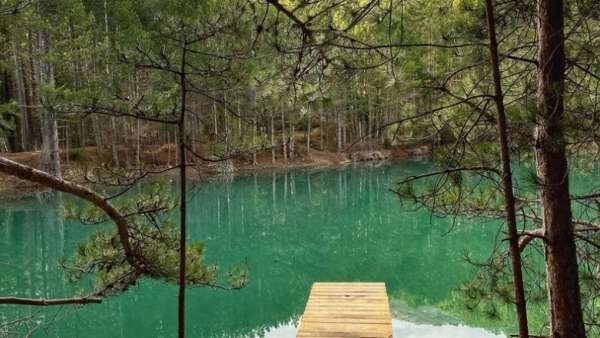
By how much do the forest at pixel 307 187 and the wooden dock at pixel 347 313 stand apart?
1.04 m

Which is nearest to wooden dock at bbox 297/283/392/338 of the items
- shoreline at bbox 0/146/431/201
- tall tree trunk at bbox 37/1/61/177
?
shoreline at bbox 0/146/431/201

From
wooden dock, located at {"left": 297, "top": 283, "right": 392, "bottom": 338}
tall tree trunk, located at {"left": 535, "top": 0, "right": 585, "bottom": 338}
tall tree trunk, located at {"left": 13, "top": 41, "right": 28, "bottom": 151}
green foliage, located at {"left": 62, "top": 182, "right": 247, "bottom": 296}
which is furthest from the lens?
tall tree trunk, located at {"left": 13, "top": 41, "right": 28, "bottom": 151}

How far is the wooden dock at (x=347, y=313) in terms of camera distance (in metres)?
4.56

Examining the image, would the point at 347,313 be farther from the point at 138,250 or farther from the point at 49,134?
the point at 49,134

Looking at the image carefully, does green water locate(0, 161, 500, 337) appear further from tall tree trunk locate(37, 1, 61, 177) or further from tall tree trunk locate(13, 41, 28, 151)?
tall tree trunk locate(13, 41, 28, 151)

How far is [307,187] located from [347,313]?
14397 millimetres

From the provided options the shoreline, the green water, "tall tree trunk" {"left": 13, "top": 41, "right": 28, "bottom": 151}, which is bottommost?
the green water

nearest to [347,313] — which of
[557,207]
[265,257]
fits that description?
[557,207]

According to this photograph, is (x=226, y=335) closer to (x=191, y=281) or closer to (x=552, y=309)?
(x=191, y=281)

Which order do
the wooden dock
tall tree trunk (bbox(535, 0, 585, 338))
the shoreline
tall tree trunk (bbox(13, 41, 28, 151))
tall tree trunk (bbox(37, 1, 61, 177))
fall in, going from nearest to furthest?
tall tree trunk (bbox(535, 0, 585, 338)), the wooden dock, tall tree trunk (bbox(37, 1, 61, 177)), the shoreline, tall tree trunk (bbox(13, 41, 28, 151))

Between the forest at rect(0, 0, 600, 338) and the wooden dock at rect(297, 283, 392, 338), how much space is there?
1.04 metres

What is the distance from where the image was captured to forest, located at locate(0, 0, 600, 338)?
2.40 metres

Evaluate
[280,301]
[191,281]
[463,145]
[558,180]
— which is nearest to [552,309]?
[558,180]

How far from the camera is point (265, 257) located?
10.4 m
